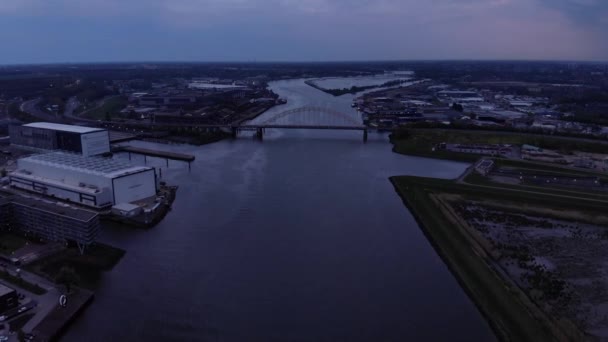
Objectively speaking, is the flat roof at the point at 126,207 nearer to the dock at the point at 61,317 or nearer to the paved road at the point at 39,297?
the paved road at the point at 39,297

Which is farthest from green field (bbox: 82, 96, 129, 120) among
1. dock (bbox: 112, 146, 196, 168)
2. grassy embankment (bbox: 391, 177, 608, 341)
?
grassy embankment (bbox: 391, 177, 608, 341)

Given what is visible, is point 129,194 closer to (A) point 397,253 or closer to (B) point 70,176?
(B) point 70,176

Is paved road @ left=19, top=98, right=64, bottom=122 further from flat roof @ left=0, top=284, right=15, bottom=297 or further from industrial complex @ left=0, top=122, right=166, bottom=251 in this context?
flat roof @ left=0, top=284, right=15, bottom=297

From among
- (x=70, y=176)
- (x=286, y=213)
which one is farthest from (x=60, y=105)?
(x=286, y=213)

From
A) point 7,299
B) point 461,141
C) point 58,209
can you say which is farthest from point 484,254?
point 461,141

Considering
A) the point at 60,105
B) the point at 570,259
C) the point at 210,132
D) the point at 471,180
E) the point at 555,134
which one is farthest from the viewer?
the point at 60,105
